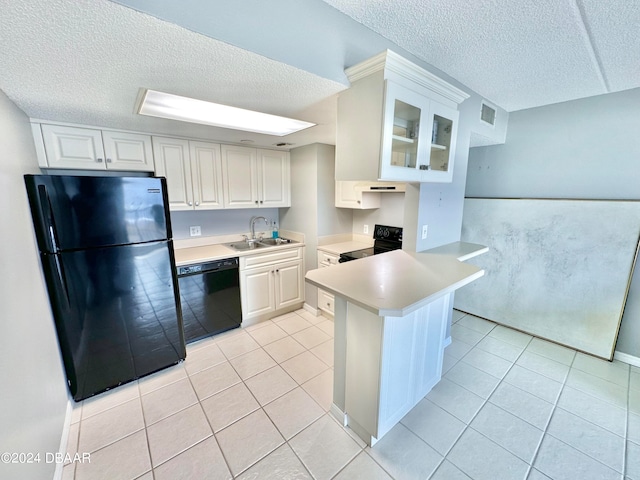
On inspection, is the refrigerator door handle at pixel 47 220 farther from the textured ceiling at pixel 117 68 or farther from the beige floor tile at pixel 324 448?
the beige floor tile at pixel 324 448

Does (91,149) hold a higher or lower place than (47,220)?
higher

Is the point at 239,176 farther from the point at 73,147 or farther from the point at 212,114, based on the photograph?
the point at 73,147

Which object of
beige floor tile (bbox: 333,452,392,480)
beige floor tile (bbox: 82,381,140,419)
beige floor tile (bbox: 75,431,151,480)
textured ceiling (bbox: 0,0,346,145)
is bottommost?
beige floor tile (bbox: 82,381,140,419)

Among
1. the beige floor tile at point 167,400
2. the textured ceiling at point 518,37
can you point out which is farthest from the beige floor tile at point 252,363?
the textured ceiling at point 518,37

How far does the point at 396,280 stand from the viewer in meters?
1.52

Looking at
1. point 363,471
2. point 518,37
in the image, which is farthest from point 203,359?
point 518,37

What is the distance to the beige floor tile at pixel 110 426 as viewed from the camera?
5.23 feet

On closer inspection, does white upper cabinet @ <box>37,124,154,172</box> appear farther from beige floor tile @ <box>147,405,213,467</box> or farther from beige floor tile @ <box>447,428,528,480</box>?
beige floor tile @ <box>447,428,528,480</box>

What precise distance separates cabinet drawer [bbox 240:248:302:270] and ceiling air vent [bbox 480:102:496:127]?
2358mm


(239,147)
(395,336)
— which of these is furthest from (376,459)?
(239,147)

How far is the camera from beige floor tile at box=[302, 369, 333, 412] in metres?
1.88

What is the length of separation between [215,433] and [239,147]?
268 cm

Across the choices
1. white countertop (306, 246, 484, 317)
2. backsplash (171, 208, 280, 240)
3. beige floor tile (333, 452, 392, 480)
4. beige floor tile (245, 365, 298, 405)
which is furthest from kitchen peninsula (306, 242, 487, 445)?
backsplash (171, 208, 280, 240)

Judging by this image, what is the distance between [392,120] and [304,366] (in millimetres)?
2071
